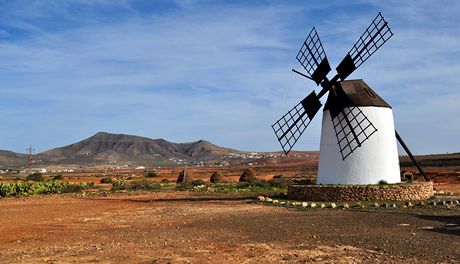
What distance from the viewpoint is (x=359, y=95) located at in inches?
1030

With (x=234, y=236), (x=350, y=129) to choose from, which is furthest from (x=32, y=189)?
(x=234, y=236)

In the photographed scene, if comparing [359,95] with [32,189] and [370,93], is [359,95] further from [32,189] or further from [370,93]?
[32,189]

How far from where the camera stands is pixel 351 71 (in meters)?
27.0

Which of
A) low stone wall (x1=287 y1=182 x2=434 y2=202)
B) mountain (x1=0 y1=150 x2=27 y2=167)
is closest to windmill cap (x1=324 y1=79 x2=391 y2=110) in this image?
low stone wall (x1=287 y1=182 x2=434 y2=202)

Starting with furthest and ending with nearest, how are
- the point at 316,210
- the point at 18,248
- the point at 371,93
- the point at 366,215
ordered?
the point at 371,93 → the point at 316,210 → the point at 366,215 → the point at 18,248

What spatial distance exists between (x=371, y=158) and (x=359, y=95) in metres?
3.37

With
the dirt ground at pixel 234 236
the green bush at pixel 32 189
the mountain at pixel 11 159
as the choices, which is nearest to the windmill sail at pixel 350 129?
the dirt ground at pixel 234 236

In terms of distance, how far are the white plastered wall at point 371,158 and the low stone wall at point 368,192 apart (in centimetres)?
161

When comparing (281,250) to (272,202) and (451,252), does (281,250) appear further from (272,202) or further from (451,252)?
(272,202)

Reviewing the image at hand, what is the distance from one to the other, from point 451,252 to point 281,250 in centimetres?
384

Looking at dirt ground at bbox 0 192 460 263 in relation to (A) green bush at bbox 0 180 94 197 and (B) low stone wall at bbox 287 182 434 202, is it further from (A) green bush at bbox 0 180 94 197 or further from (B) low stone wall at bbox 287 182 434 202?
(A) green bush at bbox 0 180 94 197

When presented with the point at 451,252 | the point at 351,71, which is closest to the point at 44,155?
the point at 351,71

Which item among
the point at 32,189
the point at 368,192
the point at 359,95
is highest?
the point at 359,95

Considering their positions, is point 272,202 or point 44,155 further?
point 44,155
